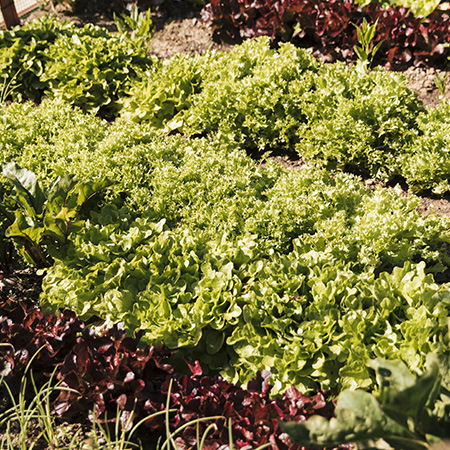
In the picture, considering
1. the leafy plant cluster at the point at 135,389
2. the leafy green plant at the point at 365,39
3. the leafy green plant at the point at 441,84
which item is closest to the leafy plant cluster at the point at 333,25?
the leafy green plant at the point at 365,39

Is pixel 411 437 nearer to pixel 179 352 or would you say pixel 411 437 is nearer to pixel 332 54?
pixel 179 352

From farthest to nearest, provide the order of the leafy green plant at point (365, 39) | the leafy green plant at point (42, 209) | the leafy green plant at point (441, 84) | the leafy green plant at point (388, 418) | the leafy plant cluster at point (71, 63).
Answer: the leafy plant cluster at point (71, 63), the leafy green plant at point (365, 39), the leafy green plant at point (441, 84), the leafy green plant at point (42, 209), the leafy green plant at point (388, 418)

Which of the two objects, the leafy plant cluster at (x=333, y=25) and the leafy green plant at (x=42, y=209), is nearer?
the leafy green plant at (x=42, y=209)

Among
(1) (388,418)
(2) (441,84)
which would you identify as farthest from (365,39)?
(1) (388,418)

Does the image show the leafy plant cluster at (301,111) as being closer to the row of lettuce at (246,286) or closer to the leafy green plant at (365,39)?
the leafy green plant at (365,39)

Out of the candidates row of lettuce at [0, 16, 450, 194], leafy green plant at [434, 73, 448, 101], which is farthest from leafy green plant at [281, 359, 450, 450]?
leafy green plant at [434, 73, 448, 101]

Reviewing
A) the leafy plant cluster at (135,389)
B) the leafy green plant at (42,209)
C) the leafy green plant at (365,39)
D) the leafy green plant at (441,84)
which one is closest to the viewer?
the leafy plant cluster at (135,389)

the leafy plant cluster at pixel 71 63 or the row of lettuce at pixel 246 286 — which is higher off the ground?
the leafy plant cluster at pixel 71 63

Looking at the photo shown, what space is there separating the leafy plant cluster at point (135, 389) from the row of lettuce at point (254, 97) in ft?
8.66

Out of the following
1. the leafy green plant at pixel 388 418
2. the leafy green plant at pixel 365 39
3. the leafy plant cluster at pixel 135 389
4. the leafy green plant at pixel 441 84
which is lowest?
the leafy plant cluster at pixel 135 389

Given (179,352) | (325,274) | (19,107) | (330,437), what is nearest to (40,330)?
(179,352)

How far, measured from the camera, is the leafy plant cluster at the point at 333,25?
6.43m

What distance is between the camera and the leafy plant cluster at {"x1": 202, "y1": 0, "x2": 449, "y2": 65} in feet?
21.1

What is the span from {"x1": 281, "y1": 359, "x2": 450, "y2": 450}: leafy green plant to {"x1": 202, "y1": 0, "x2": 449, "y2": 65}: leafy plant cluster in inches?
202
